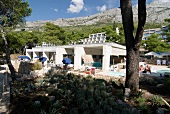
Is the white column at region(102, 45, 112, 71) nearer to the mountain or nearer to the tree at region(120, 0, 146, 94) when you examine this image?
→ the tree at region(120, 0, 146, 94)

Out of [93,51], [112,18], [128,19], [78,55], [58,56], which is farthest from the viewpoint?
[112,18]

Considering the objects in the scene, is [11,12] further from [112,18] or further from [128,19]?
→ [112,18]

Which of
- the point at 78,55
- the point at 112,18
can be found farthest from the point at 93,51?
the point at 112,18

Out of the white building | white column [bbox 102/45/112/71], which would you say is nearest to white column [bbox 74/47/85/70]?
the white building

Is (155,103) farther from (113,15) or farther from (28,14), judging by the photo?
(113,15)

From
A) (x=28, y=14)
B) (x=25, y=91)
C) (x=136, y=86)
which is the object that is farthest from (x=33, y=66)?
(x=136, y=86)

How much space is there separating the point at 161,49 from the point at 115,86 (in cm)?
3343

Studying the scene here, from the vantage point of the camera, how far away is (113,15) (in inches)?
6112

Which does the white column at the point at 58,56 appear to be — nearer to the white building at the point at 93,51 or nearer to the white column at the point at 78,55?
the white building at the point at 93,51

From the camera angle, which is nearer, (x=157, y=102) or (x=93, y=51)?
(x=157, y=102)

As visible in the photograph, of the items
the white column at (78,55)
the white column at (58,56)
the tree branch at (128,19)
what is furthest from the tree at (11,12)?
the tree branch at (128,19)

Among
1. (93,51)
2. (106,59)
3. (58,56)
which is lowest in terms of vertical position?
(106,59)

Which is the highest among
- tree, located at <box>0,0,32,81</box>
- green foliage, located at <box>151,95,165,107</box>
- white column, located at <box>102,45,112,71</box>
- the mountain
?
the mountain

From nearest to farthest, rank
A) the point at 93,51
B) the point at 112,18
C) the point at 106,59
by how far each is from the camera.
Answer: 1. the point at 106,59
2. the point at 93,51
3. the point at 112,18
